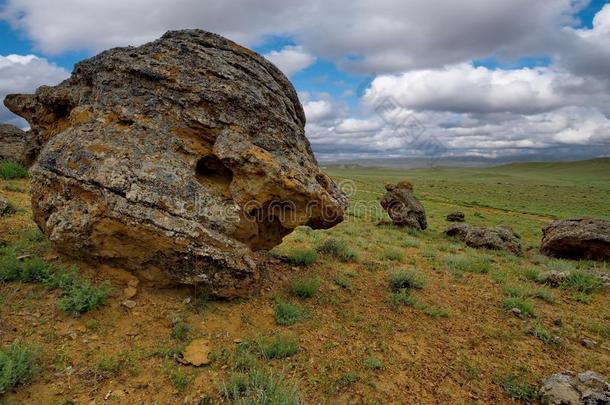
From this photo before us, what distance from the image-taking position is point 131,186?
645 cm

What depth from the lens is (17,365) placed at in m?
4.65

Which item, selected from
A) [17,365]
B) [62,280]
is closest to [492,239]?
[62,280]

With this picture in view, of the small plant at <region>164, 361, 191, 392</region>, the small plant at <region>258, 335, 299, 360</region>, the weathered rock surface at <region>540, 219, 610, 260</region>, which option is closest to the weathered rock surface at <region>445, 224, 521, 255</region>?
the weathered rock surface at <region>540, 219, 610, 260</region>

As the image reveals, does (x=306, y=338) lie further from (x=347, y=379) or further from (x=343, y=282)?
(x=343, y=282)

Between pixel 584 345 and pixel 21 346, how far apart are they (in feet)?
32.0

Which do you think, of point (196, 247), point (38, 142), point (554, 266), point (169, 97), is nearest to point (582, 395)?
point (196, 247)

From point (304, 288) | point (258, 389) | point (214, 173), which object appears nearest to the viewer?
point (258, 389)

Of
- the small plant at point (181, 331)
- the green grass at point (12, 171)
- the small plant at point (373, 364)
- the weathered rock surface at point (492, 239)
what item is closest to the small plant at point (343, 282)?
the small plant at point (373, 364)

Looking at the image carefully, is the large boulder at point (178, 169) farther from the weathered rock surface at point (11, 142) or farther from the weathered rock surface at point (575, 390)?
the weathered rock surface at point (11, 142)

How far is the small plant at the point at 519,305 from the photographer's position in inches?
329

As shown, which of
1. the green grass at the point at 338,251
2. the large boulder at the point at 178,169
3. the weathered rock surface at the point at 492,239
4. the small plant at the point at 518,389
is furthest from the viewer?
the weathered rock surface at the point at 492,239

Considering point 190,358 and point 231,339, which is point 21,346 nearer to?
point 190,358

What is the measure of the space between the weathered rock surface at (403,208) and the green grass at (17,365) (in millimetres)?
18951

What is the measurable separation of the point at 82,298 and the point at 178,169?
270cm
